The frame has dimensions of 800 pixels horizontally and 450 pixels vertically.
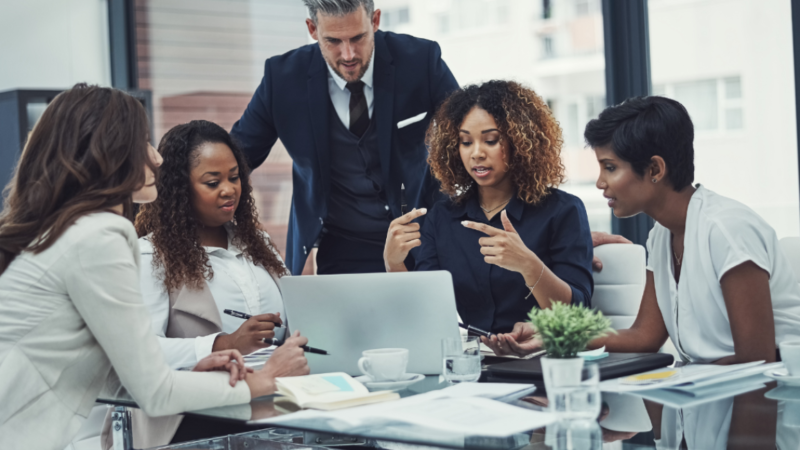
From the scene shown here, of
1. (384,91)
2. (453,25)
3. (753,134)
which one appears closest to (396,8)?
(453,25)

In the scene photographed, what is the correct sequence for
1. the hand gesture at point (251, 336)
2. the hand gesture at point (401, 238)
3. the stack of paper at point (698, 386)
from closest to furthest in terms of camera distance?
the stack of paper at point (698, 386), the hand gesture at point (251, 336), the hand gesture at point (401, 238)

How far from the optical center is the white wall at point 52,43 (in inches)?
178

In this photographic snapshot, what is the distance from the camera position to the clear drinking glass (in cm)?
149

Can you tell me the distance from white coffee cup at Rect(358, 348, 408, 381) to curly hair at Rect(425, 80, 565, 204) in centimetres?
93

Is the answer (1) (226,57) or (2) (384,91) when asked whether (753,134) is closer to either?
(2) (384,91)

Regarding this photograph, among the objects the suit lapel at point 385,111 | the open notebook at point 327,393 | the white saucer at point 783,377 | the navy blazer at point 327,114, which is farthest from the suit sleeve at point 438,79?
the white saucer at point 783,377

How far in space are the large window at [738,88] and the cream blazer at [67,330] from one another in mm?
2320

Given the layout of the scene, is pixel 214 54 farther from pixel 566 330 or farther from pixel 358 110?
pixel 566 330

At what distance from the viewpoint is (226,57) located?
486 centimetres

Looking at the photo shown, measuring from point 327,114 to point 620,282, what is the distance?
1.14m

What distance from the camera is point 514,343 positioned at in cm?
175

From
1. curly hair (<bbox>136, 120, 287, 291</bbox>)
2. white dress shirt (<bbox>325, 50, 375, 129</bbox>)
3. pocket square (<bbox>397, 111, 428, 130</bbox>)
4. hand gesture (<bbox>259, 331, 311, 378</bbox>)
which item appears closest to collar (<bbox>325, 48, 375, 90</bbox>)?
white dress shirt (<bbox>325, 50, 375, 129</bbox>)

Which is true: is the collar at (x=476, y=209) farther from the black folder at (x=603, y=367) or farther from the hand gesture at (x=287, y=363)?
the hand gesture at (x=287, y=363)

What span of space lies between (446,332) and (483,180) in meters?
0.78
